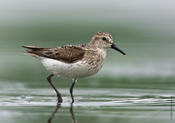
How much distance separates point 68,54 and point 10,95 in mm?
1437

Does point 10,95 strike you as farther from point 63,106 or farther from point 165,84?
point 165,84

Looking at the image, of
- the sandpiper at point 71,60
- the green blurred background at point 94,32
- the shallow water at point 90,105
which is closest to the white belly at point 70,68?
the sandpiper at point 71,60

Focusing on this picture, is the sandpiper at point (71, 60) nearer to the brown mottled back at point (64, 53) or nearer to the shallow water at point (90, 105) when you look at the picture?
the brown mottled back at point (64, 53)

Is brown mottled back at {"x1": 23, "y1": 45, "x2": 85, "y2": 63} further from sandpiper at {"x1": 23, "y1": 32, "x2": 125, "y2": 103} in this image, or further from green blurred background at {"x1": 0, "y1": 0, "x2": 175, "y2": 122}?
green blurred background at {"x1": 0, "y1": 0, "x2": 175, "y2": 122}

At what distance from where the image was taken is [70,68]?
1152 cm

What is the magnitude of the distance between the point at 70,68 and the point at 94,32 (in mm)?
11709

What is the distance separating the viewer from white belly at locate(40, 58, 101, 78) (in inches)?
453

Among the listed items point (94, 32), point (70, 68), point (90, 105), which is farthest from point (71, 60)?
point (94, 32)

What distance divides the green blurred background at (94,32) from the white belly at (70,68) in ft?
3.16

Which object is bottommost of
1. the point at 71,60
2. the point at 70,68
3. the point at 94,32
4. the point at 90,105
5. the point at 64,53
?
the point at 90,105

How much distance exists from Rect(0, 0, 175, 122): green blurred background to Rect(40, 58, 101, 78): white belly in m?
0.96

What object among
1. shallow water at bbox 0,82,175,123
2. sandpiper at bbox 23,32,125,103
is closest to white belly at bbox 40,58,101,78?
sandpiper at bbox 23,32,125,103

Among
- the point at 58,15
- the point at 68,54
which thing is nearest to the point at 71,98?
the point at 68,54

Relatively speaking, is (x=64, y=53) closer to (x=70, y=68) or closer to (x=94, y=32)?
(x=70, y=68)
